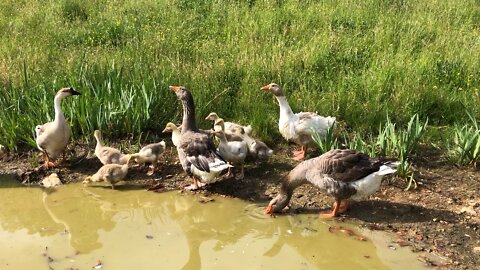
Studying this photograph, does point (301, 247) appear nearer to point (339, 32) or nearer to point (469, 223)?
point (469, 223)

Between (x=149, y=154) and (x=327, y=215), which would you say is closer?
(x=327, y=215)

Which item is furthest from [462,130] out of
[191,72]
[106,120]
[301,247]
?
[106,120]

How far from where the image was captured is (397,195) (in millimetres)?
6441

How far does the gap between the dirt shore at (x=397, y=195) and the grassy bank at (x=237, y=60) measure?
23.6 inches

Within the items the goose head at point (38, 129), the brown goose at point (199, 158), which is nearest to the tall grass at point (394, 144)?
the brown goose at point (199, 158)

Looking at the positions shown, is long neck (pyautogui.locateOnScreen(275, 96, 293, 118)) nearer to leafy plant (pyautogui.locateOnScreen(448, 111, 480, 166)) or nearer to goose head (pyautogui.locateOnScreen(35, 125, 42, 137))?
leafy plant (pyautogui.locateOnScreen(448, 111, 480, 166))

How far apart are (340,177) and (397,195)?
1010 millimetres

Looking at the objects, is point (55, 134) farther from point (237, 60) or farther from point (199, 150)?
point (237, 60)

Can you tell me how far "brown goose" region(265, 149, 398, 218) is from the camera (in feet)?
19.2

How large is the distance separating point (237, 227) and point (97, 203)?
70.6 inches

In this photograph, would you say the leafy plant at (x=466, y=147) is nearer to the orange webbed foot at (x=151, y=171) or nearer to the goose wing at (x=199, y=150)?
the goose wing at (x=199, y=150)

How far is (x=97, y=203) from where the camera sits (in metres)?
6.48

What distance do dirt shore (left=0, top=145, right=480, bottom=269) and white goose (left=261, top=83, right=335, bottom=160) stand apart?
0.32m

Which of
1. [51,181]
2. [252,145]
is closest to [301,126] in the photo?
[252,145]
